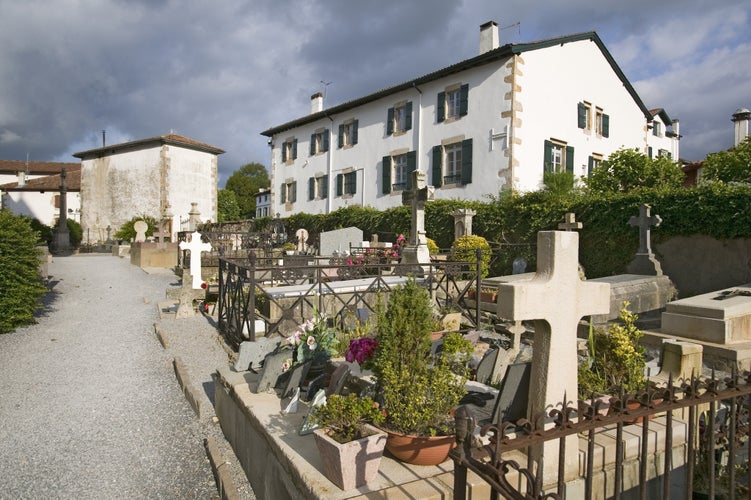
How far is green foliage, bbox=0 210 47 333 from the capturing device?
898 cm

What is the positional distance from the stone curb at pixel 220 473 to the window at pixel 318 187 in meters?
22.2

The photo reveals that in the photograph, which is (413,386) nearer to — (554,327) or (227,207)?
(554,327)

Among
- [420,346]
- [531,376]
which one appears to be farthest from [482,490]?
[420,346]

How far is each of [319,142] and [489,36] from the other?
Result: 11424 mm

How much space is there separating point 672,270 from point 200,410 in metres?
11.8

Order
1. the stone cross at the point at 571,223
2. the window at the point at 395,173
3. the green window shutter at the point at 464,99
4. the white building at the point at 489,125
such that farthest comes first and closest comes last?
the window at the point at 395,173, the green window shutter at the point at 464,99, the white building at the point at 489,125, the stone cross at the point at 571,223

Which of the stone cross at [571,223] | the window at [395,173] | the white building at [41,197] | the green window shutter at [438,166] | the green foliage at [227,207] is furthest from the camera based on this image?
the green foliage at [227,207]

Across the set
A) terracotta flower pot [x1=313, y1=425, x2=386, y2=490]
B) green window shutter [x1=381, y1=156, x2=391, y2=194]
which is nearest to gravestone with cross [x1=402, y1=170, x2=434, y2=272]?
green window shutter [x1=381, y1=156, x2=391, y2=194]

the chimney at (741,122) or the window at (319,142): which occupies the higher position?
the chimney at (741,122)

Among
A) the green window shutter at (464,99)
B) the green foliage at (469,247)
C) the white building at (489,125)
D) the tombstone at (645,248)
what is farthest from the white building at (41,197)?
the tombstone at (645,248)

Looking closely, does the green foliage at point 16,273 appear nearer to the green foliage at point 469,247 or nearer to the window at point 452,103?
the green foliage at point 469,247

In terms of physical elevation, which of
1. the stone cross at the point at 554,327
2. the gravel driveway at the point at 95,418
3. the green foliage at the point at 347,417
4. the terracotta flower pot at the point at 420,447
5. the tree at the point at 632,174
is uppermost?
the tree at the point at 632,174

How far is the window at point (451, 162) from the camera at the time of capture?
1891cm

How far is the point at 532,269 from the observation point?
14586mm
